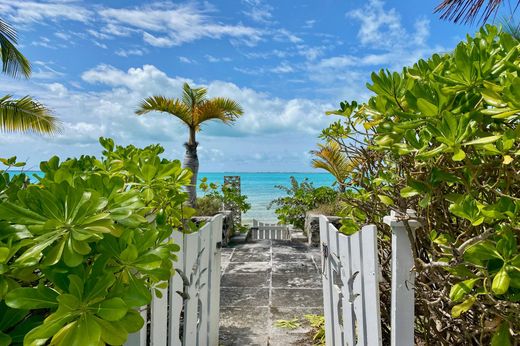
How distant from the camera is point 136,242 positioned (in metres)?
0.77

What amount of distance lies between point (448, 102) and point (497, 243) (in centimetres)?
41

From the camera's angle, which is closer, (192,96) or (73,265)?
(73,265)

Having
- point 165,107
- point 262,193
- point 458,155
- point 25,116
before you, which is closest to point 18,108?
point 25,116

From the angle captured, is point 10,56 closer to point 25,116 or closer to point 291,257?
point 25,116

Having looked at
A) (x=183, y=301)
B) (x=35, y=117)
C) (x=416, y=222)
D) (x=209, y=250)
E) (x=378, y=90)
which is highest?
(x=35, y=117)

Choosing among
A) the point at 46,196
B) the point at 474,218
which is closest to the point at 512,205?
the point at 474,218

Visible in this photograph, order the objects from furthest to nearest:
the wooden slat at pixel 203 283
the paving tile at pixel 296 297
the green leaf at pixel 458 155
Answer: the paving tile at pixel 296 297 → the wooden slat at pixel 203 283 → the green leaf at pixel 458 155

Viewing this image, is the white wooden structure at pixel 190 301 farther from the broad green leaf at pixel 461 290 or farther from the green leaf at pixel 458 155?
the green leaf at pixel 458 155

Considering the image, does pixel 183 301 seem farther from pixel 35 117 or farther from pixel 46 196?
pixel 35 117

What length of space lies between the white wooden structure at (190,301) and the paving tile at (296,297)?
1.18m

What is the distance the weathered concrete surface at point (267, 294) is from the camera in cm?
274

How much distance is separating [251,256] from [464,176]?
4928 millimetres

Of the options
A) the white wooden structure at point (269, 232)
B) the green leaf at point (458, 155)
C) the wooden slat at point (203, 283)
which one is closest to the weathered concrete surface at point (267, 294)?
the wooden slat at point (203, 283)

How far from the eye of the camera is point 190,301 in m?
→ 1.86
